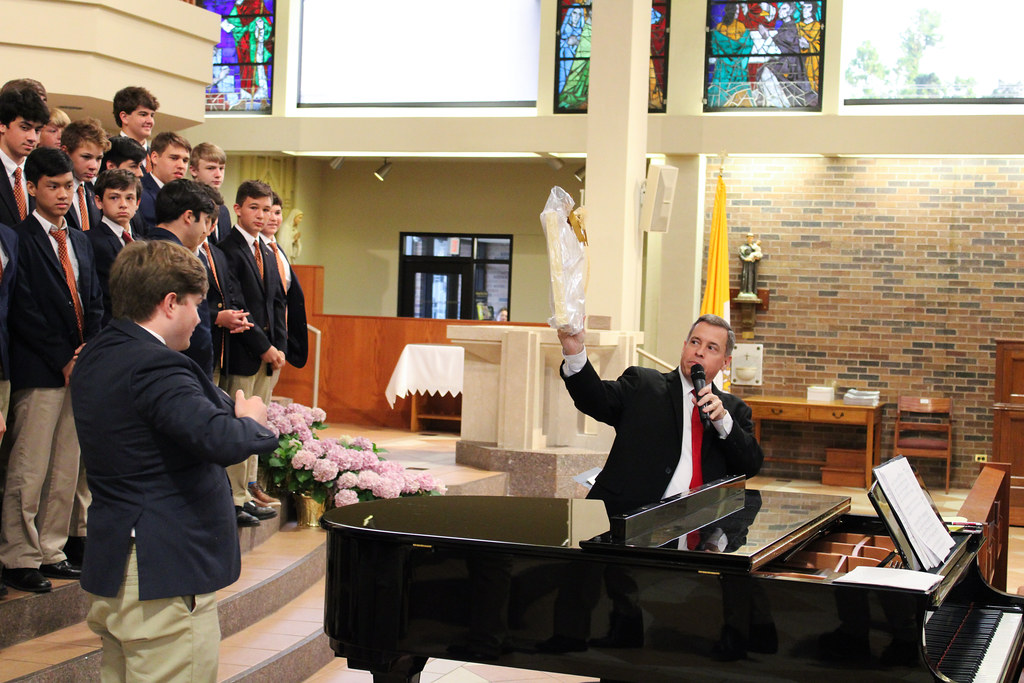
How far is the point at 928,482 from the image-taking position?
1053cm

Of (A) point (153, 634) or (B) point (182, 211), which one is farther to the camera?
(B) point (182, 211)

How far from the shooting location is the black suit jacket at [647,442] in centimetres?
371

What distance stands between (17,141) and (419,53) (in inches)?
361

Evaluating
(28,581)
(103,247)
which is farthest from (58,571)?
(103,247)

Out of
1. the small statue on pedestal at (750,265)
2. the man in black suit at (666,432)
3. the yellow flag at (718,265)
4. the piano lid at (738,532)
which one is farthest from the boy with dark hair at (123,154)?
the small statue on pedestal at (750,265)

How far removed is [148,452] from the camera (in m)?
2.38

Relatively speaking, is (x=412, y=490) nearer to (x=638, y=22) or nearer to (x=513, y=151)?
(x=638, y=22)

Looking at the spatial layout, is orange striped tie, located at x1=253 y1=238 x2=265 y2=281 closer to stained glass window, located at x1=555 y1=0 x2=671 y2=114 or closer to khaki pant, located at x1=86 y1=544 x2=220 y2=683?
khaki pant, located at x1=86 y1=544 x2=220 y2=683

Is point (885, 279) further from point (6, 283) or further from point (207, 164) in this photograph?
point (6, 283)

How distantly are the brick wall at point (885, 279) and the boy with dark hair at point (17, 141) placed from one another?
8.19m

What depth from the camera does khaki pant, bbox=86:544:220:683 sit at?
2387 mm

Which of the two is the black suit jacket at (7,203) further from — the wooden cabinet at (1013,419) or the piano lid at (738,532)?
the wooden cabinet at (1013,419)

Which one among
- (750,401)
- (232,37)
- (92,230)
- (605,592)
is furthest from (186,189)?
(232,37)

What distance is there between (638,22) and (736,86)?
303cm
